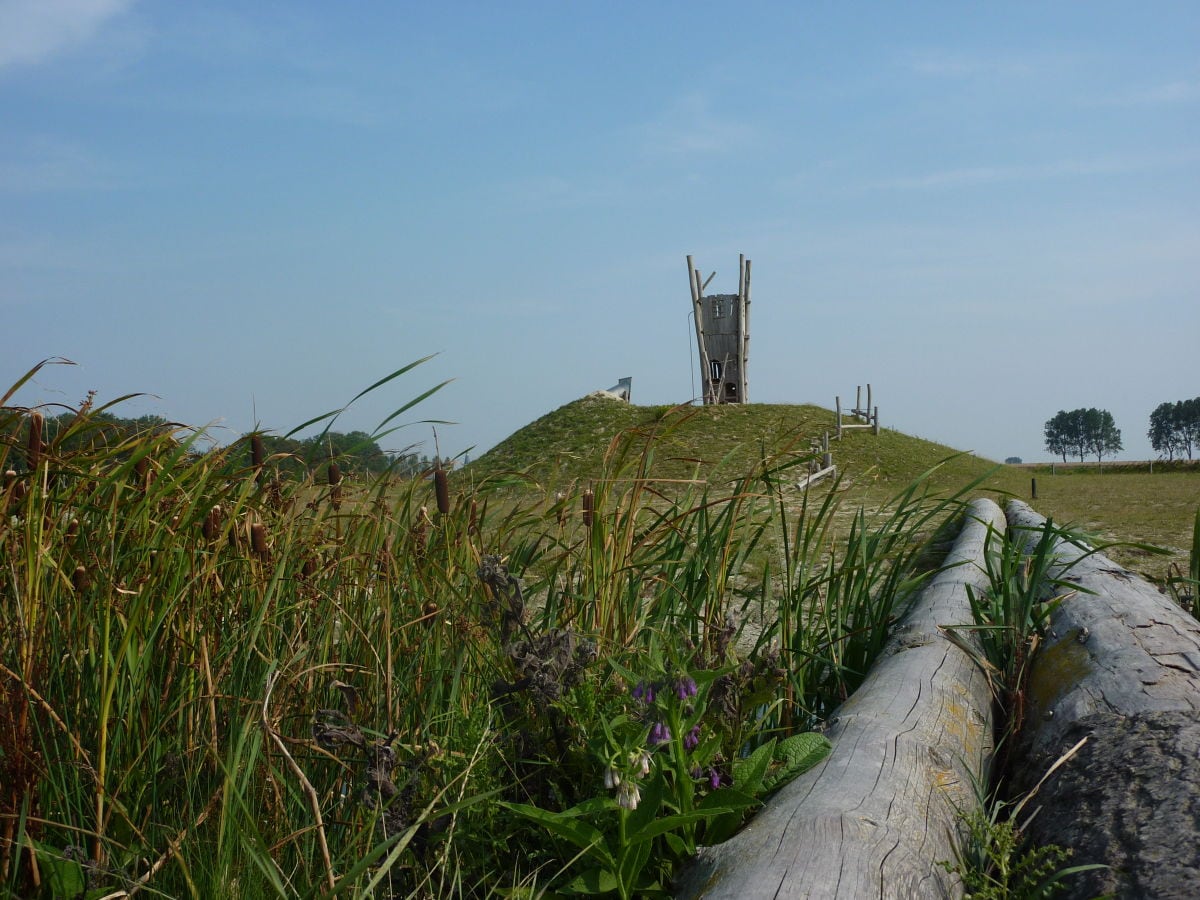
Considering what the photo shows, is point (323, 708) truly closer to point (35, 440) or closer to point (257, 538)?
point (257, 538)

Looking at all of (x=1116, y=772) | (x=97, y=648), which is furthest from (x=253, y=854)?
(x=1116, y=772)

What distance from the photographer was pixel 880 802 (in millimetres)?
1877

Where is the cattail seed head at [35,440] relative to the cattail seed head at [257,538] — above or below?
above

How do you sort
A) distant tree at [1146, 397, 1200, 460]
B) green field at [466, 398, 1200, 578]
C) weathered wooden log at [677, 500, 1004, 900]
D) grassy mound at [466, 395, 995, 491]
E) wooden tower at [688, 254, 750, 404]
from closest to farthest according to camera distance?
weathered wooden log at [677, 500, 1004, 900], green field at [466, 398, 1200, 578], grassy mound at [466, 395, 995, 491], wooden tower at [688, 254, 750, 404], distant tree at [1146, 397, 1200, 460]

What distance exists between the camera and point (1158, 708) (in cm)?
225

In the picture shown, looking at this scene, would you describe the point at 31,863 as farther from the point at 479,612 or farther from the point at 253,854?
the point at 479,612

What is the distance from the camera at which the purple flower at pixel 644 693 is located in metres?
2.04

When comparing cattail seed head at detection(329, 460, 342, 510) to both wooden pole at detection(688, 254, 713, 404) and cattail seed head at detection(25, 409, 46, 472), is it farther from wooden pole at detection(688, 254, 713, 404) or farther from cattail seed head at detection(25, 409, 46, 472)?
wooden pole at detection(688, 254, 713, 404)

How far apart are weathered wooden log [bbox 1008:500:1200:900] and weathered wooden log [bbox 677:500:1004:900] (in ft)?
0.59

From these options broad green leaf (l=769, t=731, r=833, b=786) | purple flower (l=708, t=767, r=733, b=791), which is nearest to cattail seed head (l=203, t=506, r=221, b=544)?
purple flower (l=708, t=767, r=733, b=791)

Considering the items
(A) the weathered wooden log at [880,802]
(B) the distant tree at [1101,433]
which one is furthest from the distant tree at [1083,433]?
(A) the weathered wooden log at [880,802]

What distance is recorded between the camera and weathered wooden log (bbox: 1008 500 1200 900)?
1810 mm

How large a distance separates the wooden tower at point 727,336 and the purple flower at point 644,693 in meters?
22.8

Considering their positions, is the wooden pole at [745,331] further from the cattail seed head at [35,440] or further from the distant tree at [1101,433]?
the distant tree at [1101,433]
